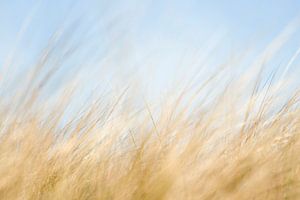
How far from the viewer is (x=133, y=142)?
172 cm

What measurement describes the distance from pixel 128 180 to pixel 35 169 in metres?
0.33

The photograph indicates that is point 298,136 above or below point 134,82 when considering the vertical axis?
below

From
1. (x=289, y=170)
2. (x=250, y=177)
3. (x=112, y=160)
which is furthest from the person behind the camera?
(x=112, y=160)

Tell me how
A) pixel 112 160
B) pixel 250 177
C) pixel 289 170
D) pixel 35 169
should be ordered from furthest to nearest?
1. pixel 112 160
2. pixel 35 169
3. pixel 289 170
4. pixel 250 177

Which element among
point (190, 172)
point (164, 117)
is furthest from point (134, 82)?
point (190, 172)

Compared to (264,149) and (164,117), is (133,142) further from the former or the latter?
(264,149)

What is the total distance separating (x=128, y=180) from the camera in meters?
1.31

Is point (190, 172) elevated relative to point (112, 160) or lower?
lower

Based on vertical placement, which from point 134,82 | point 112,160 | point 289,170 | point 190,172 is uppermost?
point 134,82

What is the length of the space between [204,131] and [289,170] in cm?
24

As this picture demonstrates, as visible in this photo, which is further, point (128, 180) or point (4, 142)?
point (4, 142)

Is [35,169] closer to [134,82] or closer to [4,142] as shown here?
[4,142]

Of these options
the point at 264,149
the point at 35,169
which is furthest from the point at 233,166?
the point at 35,169

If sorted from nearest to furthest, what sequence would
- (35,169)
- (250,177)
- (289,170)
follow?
1. (250,177)
2. (289,170)
3. (35,169)
